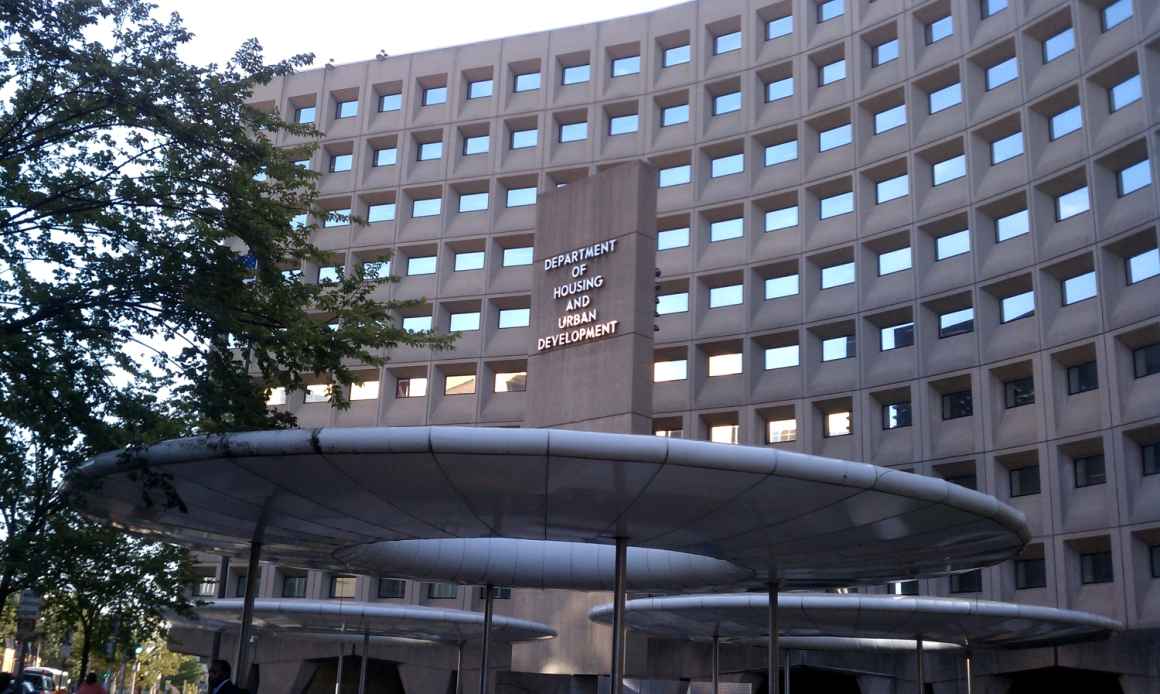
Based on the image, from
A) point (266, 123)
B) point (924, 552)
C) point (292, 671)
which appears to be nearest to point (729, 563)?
point (924, 552)

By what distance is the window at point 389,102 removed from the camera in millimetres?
61000

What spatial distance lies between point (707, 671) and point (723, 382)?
38.1 ft

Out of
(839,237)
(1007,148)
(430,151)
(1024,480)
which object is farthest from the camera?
(430,151)

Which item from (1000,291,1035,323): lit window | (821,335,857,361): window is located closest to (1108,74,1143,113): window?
(1000,291,1035,323): lit window

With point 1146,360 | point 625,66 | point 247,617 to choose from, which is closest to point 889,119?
point 625,66

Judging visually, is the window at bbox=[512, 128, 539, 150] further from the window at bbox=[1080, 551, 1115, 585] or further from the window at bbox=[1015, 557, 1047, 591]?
the window at bbox=[1080, 551, 1115, 585]

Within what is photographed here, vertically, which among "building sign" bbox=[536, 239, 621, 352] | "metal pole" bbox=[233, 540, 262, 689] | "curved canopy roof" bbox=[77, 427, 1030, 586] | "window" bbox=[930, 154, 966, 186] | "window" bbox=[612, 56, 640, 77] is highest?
"window" bbox=[612, 56, 640, 77]

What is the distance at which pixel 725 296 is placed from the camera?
2002 inches

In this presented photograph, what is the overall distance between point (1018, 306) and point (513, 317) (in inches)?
885

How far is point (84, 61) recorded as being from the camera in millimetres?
17844

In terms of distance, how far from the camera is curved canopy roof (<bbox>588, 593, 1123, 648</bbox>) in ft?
87.4

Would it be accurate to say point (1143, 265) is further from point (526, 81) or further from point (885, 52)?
point (526, 81)

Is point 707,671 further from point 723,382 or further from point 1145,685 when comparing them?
point 1145,685

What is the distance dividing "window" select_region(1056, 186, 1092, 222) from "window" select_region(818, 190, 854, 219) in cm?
856
